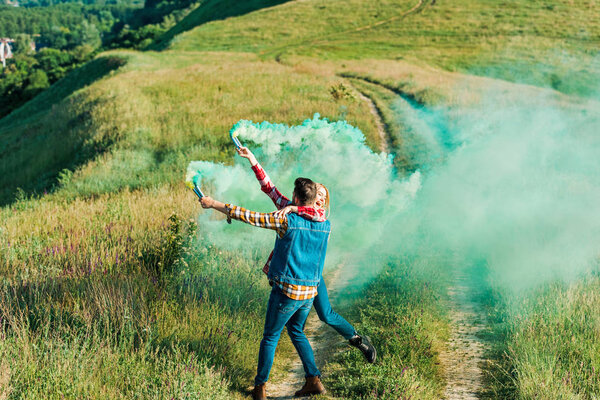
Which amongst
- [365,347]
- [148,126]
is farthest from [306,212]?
[148,126]

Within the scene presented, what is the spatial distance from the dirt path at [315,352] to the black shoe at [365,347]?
654 mm

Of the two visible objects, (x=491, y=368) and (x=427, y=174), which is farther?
(x=427, y=174)

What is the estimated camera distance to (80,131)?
20203mm

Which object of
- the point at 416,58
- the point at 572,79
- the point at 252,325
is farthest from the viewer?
the point at 416,58

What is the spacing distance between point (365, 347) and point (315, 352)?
982 mm

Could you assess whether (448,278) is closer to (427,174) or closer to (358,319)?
(358,319)

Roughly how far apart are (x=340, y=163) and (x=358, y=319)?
331 cm

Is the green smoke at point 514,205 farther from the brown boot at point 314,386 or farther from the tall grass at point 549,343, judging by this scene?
the brown boot at point 314,386

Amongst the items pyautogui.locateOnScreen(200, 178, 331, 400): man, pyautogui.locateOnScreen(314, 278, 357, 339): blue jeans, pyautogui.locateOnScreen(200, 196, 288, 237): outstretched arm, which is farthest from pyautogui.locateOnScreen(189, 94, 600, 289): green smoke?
pyautogui.locateOnScreen(314, 278, 357, 339): blue jeans

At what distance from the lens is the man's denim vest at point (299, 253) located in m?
4.57

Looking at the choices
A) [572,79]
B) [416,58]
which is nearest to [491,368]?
[572,79]

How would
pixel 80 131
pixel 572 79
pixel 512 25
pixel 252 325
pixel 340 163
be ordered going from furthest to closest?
A: 1. pixel 512 25
2. pixel 572 79
3. pixel 80 131
4. pixel 340 163
5. pixel 252 325

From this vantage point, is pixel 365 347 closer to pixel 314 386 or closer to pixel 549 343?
pixel 314 386

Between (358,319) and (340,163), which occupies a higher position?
Result: (340,163)
